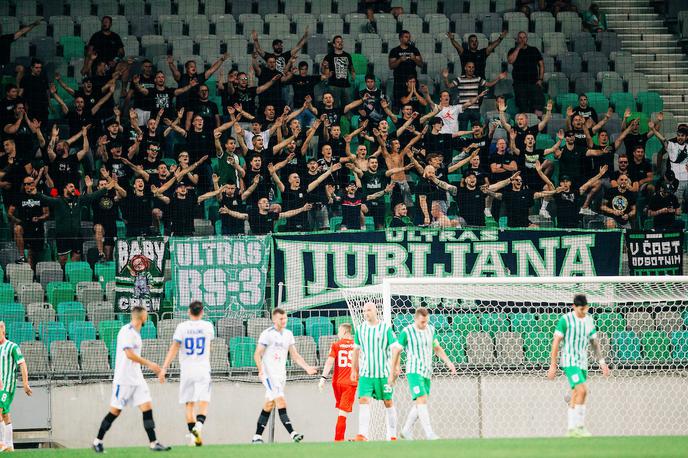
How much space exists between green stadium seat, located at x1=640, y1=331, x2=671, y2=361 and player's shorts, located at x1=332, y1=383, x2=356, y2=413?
4332 mm

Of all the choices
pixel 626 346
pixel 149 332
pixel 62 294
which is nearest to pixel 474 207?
pixel 626 346

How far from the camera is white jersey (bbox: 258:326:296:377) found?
12586 mm

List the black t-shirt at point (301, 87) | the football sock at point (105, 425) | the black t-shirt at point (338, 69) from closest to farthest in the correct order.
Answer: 1. the football sock at point (105, 425)
2. the black t-shirt at point (301, 87)
3. the black t-shirt at point (338, 69)

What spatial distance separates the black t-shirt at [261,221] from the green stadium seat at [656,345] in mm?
5860

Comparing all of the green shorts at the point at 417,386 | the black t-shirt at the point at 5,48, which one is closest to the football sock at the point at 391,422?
the green shorts at the point at 417,386

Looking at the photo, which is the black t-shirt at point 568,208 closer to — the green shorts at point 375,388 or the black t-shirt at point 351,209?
the black t-shirt at point 351,209

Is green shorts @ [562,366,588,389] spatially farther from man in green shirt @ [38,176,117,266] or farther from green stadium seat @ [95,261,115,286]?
man in green shirt @ [38,176,117,266]

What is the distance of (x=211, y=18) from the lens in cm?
2127

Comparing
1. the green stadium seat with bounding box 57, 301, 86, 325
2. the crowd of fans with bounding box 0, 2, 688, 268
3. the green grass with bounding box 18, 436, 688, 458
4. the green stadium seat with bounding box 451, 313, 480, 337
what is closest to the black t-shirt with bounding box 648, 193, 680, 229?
the crowd of fans with bounding box 0, 2, 688, 268

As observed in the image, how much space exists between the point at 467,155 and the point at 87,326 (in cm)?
688

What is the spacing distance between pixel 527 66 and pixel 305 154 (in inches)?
181

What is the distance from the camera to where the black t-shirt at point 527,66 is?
19.4m

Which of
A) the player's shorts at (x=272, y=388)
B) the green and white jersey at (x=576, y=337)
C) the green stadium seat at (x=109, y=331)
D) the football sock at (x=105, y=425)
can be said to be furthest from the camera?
the green stadium seat at (x=109, y=331)

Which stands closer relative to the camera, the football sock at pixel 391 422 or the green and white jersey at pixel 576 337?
the green and white jersey at pixel 576 337
